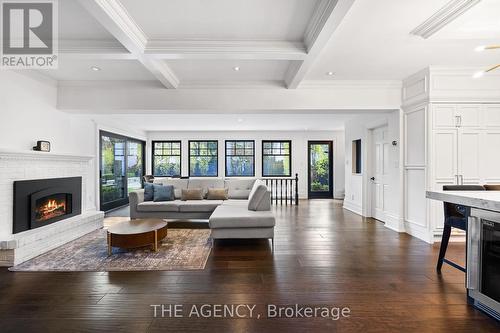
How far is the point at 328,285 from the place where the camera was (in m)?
2.54

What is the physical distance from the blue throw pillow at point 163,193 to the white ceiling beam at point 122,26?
103 inches

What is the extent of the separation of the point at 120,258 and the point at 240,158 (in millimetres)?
7073

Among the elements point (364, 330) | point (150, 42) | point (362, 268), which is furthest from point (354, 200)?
point (150, 42)

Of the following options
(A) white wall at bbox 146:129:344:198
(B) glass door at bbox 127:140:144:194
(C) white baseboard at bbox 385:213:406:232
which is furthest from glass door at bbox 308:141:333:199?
(B) glass door at bbox 127:140:144:194

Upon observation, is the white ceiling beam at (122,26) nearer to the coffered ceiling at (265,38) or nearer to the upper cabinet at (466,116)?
the coffered ceiling at (265,38)

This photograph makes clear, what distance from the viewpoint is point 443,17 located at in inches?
99.6

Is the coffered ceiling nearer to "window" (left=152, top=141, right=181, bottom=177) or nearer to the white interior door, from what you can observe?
the white interior door

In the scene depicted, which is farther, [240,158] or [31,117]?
[240,158]

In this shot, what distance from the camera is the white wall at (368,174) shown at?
15.3 ft

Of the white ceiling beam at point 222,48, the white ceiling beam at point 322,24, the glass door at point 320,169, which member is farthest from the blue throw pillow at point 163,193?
the glass door at point 320,169

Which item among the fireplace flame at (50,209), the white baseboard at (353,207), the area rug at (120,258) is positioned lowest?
the area rug at (120,258)

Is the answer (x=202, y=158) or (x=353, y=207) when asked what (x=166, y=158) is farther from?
(x=353, y=207)

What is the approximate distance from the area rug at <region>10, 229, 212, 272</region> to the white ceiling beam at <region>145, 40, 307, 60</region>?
2546 mm

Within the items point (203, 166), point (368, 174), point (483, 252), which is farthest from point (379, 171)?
point (203, 166)
